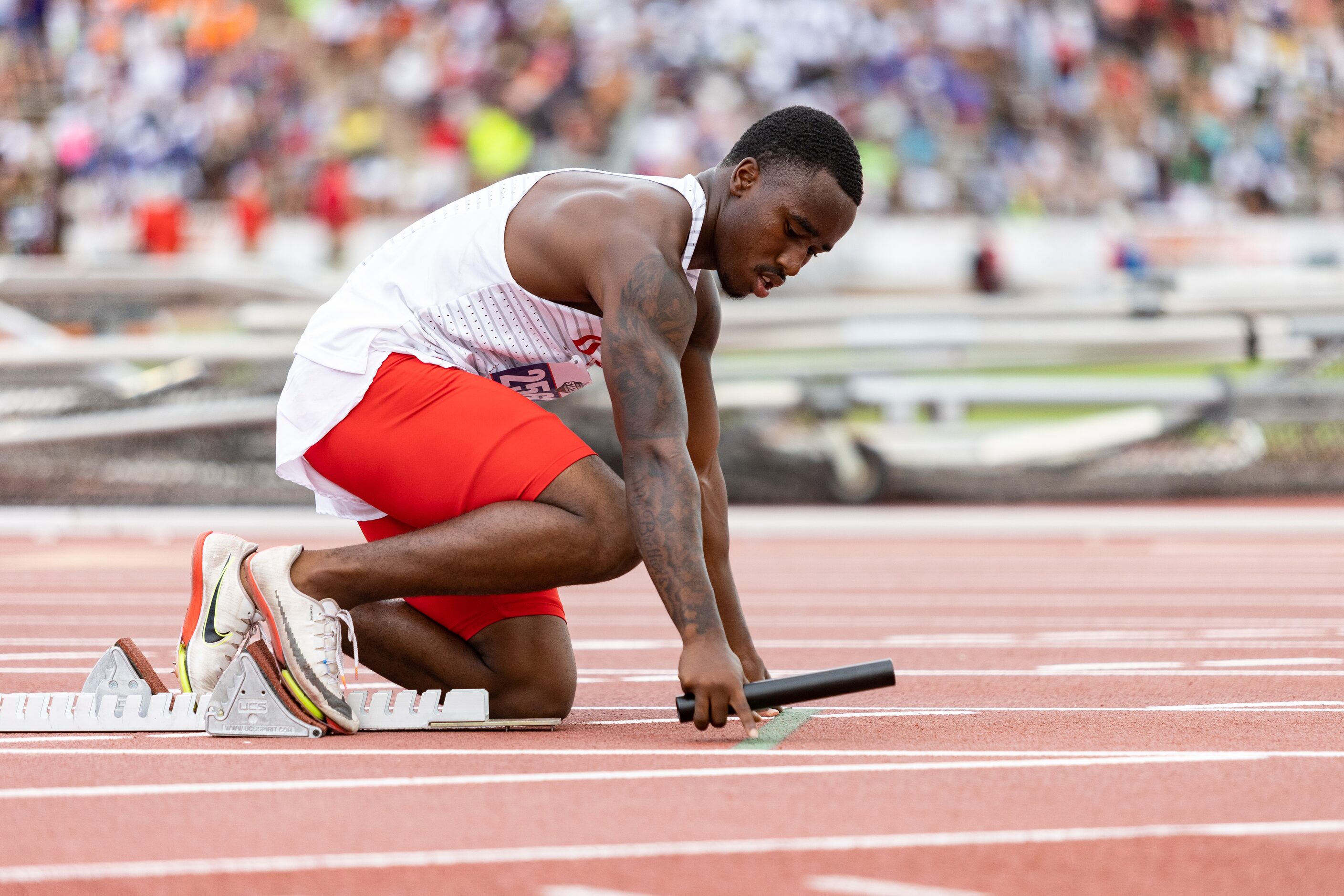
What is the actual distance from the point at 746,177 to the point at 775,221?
0.42ft

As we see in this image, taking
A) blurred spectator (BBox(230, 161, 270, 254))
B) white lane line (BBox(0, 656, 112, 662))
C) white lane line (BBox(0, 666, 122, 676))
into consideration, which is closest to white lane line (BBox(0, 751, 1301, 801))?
white lane line (BBox(0, 666, 122, 676))

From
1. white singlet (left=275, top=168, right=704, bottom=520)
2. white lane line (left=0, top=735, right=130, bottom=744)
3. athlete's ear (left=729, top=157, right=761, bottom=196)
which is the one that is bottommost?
white lane line (left=0, top=735, right=130, bottom=744)

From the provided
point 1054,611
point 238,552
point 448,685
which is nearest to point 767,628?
point 1054,611

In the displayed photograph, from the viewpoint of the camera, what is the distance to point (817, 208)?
3.55 meters

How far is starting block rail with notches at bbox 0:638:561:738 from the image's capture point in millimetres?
3609

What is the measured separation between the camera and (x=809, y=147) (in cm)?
357

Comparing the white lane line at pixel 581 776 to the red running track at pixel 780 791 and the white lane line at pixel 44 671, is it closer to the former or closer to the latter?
the red running track at pixel 780 791

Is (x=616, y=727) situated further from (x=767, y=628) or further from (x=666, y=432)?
(x=767, y=628)

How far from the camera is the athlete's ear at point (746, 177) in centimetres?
363

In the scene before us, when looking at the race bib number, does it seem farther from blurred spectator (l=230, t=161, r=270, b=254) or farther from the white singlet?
blurred spectator (l=230, t=161, r=270, b=254)

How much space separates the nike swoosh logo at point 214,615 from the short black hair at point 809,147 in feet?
4.74

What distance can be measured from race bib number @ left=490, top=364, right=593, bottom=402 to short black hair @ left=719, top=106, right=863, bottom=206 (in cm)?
69

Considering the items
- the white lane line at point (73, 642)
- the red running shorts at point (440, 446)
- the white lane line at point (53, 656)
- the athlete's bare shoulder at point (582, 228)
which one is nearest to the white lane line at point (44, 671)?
the white lane line at point (53, 656)

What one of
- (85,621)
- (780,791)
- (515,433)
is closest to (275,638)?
(515,433)
